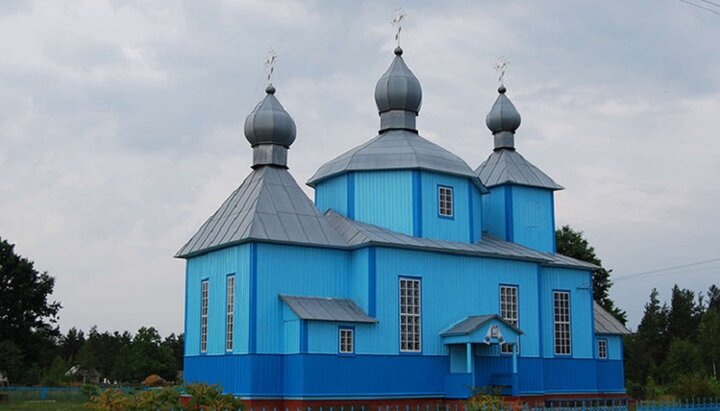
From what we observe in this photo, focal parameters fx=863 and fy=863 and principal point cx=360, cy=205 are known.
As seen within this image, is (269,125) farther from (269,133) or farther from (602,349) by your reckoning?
(602,349)

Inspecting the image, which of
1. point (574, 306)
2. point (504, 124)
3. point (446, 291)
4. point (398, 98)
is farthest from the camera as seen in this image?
point (504, 124)

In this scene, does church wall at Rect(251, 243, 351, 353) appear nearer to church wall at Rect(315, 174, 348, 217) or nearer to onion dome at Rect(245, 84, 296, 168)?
church wall at Rect(315, 174, 348, 217)

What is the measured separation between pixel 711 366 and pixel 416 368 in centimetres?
3563

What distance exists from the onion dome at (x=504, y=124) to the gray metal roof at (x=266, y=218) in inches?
375

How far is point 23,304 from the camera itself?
4269cm

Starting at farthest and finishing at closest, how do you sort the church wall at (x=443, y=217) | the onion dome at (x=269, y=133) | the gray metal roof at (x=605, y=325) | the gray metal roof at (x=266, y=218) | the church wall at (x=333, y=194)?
the gray metal roof at (x=605, y=325), the church wall at (x=333, y=194), the onion dome at (x=269, y=133), the church wall at (x=443, y=217), the gray metal roof at (x=266, y=218)

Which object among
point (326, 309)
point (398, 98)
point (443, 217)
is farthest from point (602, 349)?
point (326, 309)

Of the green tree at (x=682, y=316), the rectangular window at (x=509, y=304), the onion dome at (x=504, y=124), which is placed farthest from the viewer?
the green tree at (x=682, y=316)

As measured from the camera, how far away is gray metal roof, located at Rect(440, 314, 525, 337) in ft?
78.5

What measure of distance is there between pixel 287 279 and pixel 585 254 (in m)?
25.3

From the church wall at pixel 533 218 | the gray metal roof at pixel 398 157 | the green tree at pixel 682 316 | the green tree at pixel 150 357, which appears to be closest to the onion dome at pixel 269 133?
the gray metal roof at pixel 398 157

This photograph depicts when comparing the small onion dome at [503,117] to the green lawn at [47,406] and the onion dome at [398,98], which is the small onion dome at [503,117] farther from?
the green lawn at [47,406]

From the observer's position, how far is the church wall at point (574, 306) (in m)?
27.7

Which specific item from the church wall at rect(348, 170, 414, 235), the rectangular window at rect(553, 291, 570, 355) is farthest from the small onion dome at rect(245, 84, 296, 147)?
the rectangular window at rect(553, 291, 570, 355)
